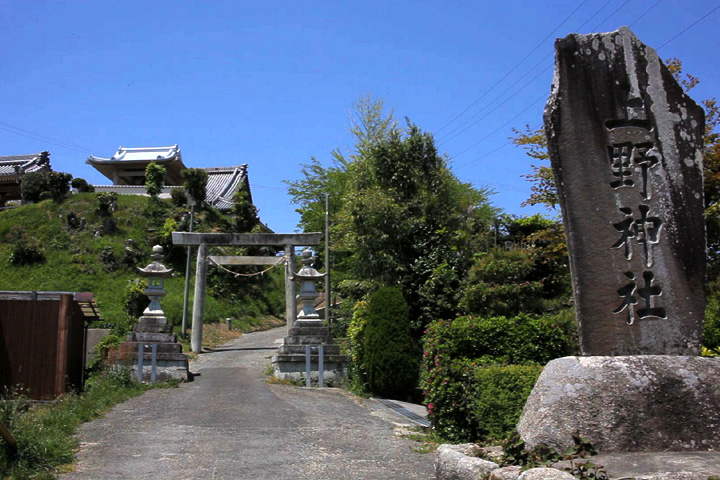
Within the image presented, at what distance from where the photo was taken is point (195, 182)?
36.9 m

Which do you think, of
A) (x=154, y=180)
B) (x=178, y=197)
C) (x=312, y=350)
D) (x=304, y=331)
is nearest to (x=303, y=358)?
(x=312, y=350)

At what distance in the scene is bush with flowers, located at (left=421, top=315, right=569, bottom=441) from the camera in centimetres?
751

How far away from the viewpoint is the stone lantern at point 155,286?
1539 cm

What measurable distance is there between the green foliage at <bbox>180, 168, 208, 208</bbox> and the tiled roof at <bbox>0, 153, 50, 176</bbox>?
1106cm

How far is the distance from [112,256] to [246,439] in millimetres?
26600

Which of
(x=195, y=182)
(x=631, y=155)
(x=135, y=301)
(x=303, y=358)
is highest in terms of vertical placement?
(x=195, y=182)

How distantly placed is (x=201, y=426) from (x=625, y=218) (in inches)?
253

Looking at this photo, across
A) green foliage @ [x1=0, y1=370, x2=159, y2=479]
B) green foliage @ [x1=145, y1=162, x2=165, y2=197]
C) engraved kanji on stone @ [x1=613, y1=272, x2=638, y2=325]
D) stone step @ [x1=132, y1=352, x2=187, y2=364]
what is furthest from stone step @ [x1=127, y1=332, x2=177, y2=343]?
green foliage @ [x1=145, y1=162, x2=165, y2=197]

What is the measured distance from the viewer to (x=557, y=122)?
6.11 meters

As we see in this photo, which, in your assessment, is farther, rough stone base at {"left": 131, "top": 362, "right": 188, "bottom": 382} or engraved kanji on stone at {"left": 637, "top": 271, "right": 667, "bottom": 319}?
rough stone base at {"left": 131, "top": 362, "right": 188, "bottom": 382}

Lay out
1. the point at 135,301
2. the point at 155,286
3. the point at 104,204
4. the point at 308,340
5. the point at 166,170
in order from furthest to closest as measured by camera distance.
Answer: the point at 166,170 < the point at 104,204 < the point at 135,301 < the point at 155,286 < the point at 308,340

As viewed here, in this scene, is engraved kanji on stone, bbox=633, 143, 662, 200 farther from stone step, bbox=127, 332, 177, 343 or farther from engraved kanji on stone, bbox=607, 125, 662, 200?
stone step, bbox=127, 332, 177, 343

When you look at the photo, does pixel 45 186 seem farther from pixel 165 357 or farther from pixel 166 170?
pixel 165 357

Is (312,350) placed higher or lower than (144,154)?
lower
